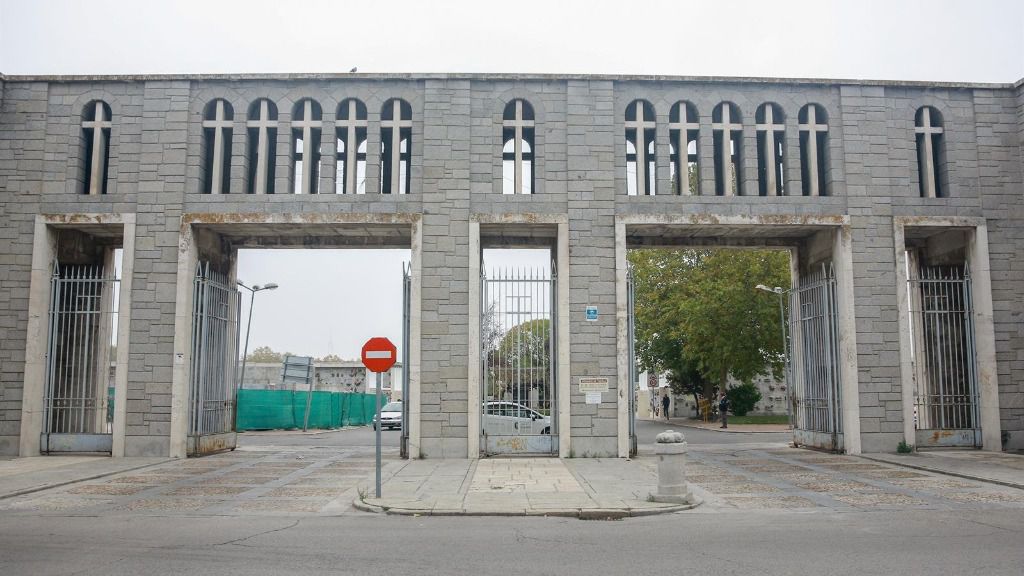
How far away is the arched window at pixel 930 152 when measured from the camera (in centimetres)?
1828

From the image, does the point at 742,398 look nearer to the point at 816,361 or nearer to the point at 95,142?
the point at 816,361

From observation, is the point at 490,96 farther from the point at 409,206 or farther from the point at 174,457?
the point at 174,457

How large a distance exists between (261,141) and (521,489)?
393 inches

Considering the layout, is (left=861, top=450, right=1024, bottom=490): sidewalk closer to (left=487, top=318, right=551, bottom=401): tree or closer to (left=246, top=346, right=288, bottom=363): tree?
(left=487, top=318, right=551, bottom=401): tree

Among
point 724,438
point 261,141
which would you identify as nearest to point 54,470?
point 261,141

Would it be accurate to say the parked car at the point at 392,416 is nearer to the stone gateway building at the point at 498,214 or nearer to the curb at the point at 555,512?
the stone gateway building at the point at 498,214

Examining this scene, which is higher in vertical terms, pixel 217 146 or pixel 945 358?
pixel 217 146

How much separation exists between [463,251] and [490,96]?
140 inches

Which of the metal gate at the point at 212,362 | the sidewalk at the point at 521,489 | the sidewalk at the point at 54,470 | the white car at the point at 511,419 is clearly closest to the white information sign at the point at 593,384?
the white car at the point at 511,419

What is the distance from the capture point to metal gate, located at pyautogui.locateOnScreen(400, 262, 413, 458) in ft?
55.8

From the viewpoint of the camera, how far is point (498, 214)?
1745 centimetres

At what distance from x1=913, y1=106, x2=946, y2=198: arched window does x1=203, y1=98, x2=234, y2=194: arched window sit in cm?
1547

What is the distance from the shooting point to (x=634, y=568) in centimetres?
701

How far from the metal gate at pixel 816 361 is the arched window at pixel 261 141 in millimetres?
12619
